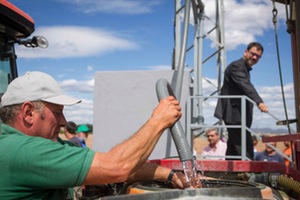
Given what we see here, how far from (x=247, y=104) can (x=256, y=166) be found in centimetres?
393

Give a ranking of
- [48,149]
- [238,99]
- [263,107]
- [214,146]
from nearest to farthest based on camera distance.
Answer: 1. [48,149]
2. [263,107]
3. [238,99]
4. [214,146]

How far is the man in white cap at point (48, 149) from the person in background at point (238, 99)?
4.49m

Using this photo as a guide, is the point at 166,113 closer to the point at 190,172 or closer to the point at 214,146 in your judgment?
the point at 190,172

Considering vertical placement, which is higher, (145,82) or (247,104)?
(145,82)

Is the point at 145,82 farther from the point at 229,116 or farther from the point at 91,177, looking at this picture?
the point at 91,177

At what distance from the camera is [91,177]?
5.86 ft

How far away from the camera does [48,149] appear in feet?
5.80

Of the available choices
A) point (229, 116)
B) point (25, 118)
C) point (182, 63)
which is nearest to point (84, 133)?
point (182, 63)

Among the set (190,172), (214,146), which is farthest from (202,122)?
(190,172)

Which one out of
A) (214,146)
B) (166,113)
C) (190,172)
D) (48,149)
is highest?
(166,113)

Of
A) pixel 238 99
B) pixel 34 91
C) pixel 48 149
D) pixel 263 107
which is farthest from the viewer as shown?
pixel 238 99

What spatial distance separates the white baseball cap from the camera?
6.49 feet

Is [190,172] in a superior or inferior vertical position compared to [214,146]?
superior

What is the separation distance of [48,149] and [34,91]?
36 centimetres
